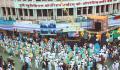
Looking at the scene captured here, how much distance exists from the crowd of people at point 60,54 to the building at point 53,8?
190 inches

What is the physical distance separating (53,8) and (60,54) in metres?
8.73

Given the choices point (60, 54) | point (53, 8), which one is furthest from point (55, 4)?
point (60, 54)

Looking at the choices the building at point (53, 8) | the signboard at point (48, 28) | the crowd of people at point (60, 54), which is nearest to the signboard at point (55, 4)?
the building at point (53, 8)

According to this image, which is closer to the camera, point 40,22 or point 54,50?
point 54,50

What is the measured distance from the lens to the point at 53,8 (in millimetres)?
34281

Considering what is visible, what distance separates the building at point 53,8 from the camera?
34094 millimetres

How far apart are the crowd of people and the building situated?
484cm

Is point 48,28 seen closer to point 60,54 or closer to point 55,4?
point 55,4

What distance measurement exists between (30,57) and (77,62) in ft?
12.1

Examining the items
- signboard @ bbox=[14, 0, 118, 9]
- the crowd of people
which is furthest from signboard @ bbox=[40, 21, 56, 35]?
the crowd of people

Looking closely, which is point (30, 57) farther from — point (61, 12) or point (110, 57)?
point (61, 12)

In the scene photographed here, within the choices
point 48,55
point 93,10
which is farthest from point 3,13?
point 48,55

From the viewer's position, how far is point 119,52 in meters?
27.2

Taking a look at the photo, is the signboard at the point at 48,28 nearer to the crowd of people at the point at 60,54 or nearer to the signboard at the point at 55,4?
the signboard at the point at 55,4
